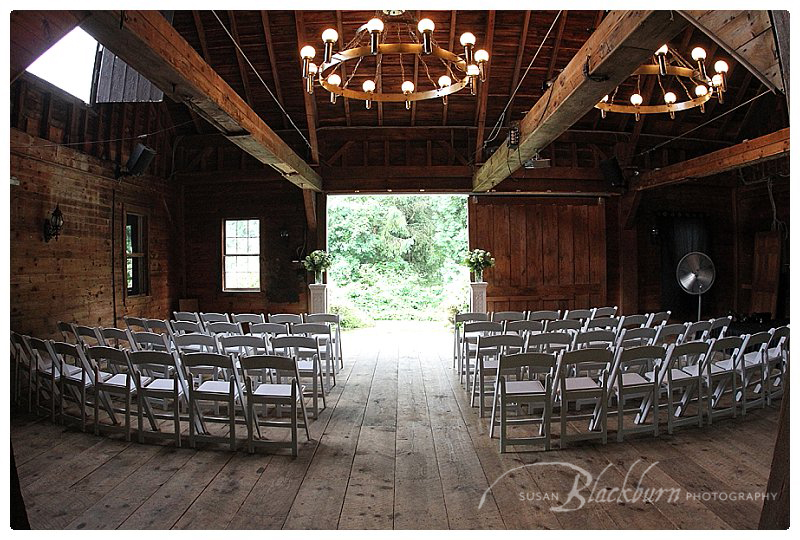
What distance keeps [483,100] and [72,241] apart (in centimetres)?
717

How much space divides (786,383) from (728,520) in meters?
1.23

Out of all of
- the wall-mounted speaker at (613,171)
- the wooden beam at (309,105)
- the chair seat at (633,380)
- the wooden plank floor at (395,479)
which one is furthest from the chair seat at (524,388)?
the wall-mounted speaker at (613,171)

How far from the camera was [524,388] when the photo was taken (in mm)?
4465

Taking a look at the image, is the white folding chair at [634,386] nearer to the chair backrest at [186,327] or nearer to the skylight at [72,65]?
the chair backrest at [186,327]

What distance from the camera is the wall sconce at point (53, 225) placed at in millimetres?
Answer: 7281

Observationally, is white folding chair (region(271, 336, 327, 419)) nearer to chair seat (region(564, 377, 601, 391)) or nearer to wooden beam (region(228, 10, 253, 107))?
chair seat (region(564, 377, 601, 391))

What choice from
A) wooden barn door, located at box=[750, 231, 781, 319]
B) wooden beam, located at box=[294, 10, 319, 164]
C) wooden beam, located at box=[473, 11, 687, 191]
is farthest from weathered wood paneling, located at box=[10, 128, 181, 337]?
wooden barn door, located at box=[750, 231, 781, 319]

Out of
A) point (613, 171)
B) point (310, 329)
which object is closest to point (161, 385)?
point (310, 329)

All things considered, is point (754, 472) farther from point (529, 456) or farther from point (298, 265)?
point (298, 265)

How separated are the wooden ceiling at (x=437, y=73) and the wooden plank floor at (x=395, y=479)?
18.5ft

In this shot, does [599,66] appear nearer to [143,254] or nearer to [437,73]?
[437,73]

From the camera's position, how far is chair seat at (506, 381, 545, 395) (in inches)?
171

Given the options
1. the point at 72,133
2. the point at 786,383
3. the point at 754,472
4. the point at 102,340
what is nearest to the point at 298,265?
the point at 72,133

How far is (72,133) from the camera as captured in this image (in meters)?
7.96
